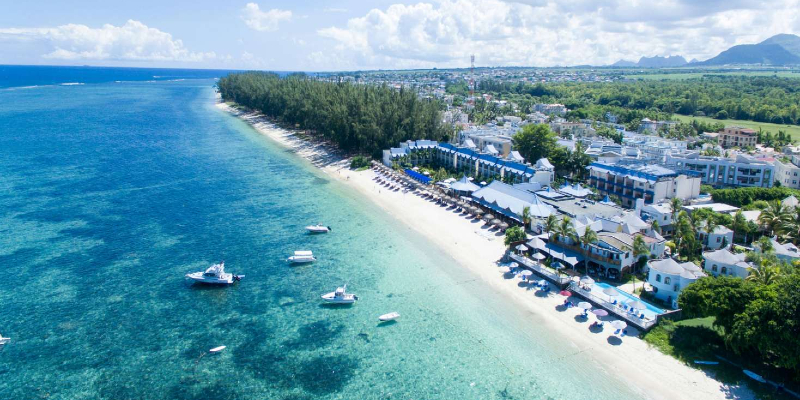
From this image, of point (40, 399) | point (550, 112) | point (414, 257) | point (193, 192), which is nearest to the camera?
point (40, 399)

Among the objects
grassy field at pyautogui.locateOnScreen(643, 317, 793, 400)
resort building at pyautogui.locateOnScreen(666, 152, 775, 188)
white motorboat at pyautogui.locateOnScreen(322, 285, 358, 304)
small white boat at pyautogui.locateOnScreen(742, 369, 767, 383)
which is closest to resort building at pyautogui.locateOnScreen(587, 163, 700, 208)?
resort building at pyautogui.locateOnScreen(666, 152, 775, 188)

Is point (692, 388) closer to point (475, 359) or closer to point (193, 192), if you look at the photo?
point (475, 359)

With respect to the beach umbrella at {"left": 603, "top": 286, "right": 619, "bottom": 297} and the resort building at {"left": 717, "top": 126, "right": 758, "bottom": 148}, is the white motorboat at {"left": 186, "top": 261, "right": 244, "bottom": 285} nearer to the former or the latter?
the beach umbrella at {"left": 603, "top": 286, "right": 619, "bottom": 297}

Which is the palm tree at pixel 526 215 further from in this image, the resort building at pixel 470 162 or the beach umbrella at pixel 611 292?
the resort building at pixel 470 162

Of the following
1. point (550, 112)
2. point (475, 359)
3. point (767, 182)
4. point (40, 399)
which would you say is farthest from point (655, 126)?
point (40, 399)

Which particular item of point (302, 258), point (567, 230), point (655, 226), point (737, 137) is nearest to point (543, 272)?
point (567, 230)

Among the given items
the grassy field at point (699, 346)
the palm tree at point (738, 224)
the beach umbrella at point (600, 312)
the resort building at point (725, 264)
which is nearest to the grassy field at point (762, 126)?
the palm tree at point (738, 224)

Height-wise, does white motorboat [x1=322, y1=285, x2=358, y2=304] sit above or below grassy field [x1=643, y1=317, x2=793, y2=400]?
above
